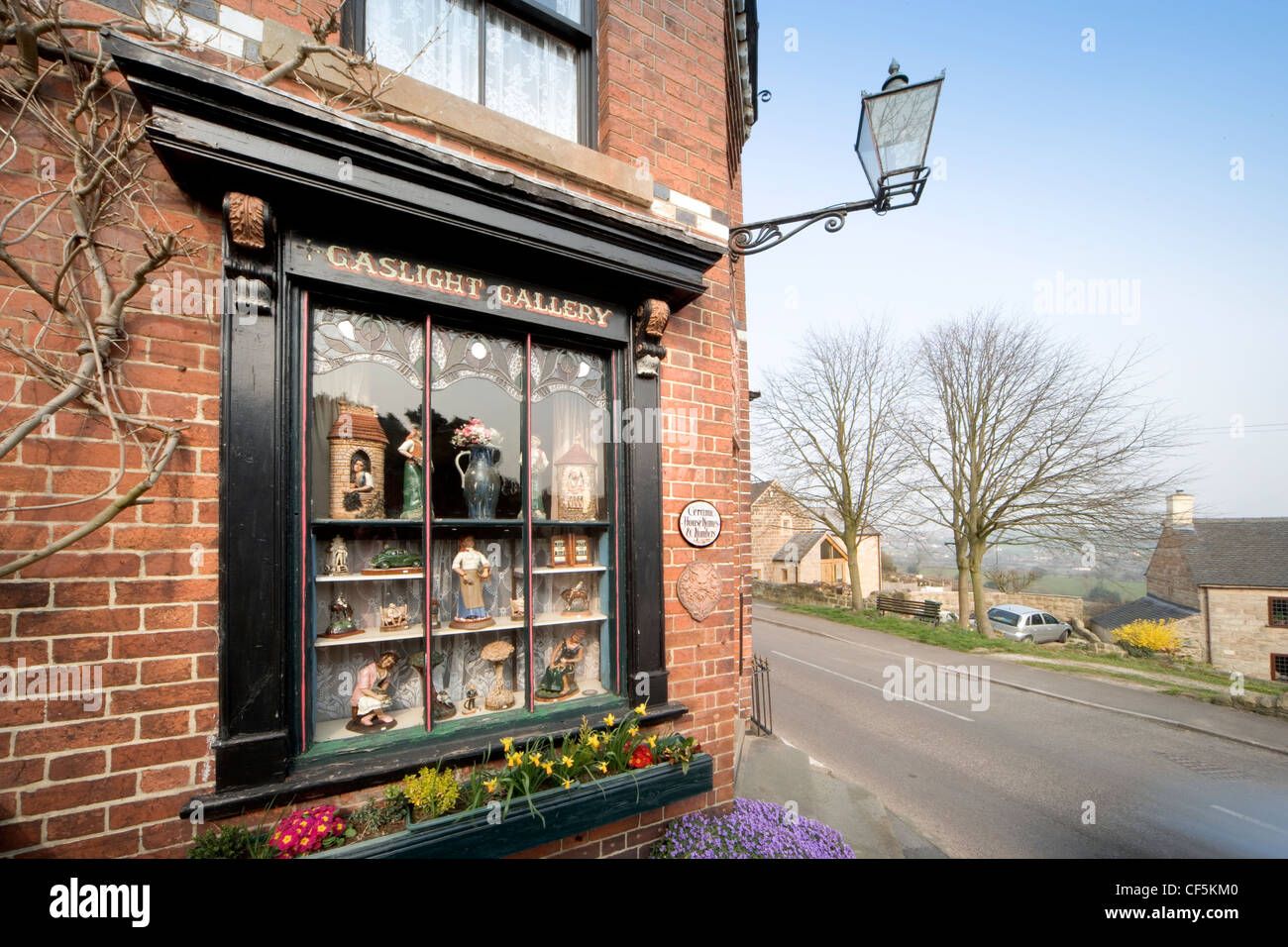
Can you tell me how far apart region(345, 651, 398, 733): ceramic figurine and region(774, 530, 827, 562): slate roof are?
31888 millimetres

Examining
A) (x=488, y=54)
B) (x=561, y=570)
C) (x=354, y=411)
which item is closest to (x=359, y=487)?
(x=354, y=411)

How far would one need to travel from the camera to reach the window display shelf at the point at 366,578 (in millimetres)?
2338

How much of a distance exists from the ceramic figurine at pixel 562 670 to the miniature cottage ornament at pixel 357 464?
1.25m

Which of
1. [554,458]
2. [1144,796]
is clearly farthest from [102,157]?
[1144,796]

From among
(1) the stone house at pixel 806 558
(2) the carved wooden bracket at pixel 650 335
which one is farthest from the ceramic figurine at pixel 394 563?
(1) the stone house at pixel 806 558

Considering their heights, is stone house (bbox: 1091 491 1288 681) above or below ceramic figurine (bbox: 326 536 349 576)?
below

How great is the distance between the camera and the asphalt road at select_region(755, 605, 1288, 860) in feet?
16.3

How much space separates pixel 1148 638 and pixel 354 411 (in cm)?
2535

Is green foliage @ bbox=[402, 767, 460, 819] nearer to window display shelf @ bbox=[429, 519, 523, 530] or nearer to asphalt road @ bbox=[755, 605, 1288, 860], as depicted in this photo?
window display shelf @ bbox=[429, 519, 523, 530]

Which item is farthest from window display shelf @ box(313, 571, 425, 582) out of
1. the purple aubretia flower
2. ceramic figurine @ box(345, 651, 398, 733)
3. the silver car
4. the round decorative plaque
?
the silver car

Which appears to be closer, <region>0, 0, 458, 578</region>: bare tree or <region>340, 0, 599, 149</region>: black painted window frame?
<region>0, 0, 458, 578</region>: bare tree
